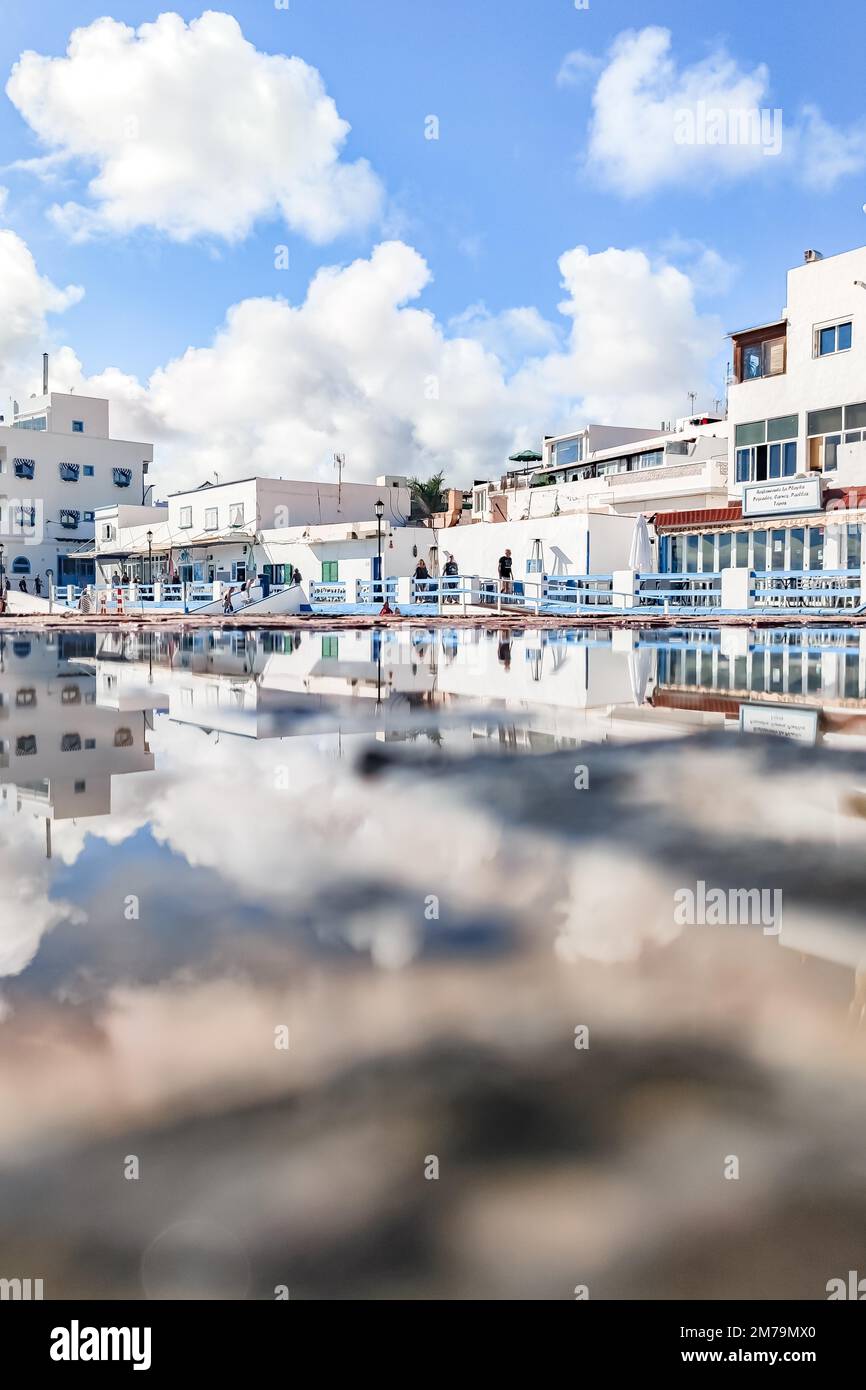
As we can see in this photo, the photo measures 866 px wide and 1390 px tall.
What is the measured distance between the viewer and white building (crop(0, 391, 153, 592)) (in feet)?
221

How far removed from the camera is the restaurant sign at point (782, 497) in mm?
30734

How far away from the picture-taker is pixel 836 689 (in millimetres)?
9773

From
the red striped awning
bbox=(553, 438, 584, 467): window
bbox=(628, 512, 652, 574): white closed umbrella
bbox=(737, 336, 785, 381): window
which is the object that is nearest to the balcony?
bbox=(737, 336, 785, 381): window

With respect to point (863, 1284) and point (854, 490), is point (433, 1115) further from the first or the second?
point (854, 490)

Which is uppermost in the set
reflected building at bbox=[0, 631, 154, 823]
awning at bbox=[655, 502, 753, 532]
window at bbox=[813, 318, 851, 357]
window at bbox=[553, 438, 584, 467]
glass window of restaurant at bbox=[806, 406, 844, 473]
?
window at bbox=[553, 438, 584, 467]

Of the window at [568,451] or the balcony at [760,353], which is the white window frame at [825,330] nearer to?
the balcony at [760,353]

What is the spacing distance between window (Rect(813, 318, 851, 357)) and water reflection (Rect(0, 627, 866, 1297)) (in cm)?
2921

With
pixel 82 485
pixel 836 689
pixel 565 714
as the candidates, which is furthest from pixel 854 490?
pixel 82 485

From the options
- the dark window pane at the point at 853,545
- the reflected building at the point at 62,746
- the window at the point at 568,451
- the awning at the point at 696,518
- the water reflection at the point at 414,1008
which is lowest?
the water reflection at the point at 414,1008

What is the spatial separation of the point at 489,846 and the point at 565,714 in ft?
14.3

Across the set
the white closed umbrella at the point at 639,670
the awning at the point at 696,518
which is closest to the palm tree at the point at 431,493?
the awning at the point at 696,518

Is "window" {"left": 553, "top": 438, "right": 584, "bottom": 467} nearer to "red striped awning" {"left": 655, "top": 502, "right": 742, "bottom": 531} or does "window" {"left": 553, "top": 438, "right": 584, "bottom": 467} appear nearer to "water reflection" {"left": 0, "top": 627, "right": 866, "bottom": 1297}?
"red striped awning" {"left": 655, "top": 502, "right": 742, "bottom": 531}

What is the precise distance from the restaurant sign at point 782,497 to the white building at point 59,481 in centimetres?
4677

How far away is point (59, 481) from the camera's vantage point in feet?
229
